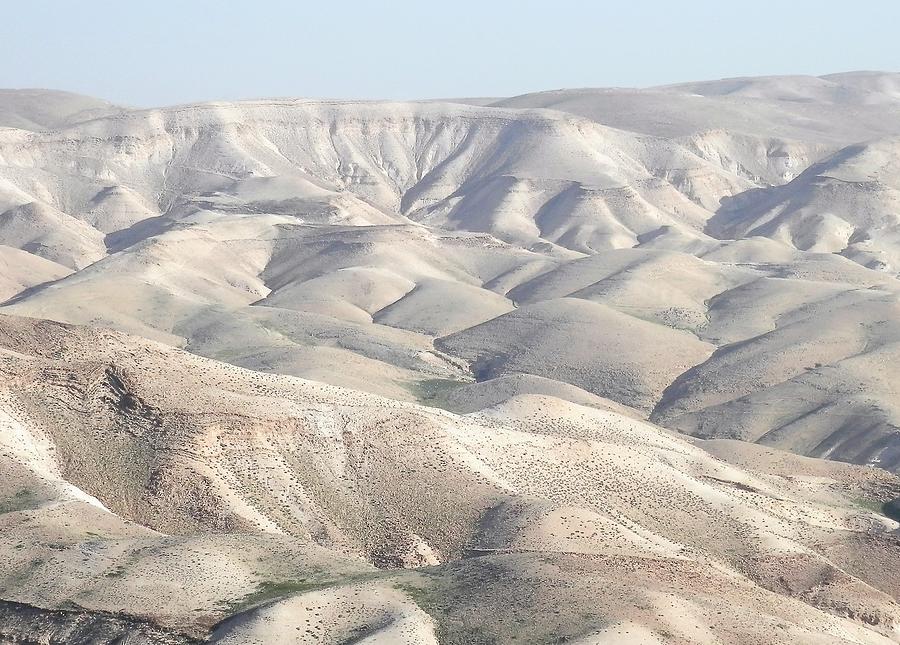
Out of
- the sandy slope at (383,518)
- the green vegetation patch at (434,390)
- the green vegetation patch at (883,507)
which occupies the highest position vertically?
the sandy slope at (383,518)

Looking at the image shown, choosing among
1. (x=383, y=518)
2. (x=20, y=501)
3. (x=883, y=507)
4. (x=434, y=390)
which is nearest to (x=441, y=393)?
(x=434, y=390)

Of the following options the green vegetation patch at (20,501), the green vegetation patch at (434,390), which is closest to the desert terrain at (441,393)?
the green vegetation patch at (20,501)

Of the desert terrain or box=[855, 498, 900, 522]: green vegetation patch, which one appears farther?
box=[855, 498, 900, 522]: green vegetation patch

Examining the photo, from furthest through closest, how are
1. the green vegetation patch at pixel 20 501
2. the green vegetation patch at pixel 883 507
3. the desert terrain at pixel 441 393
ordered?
the green vegetation patch at pixel 883 507, the green vegetation patch at pixel 20 501, the desert terrain at pixel 441 393

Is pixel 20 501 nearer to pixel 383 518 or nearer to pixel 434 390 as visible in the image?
pixel 383 518

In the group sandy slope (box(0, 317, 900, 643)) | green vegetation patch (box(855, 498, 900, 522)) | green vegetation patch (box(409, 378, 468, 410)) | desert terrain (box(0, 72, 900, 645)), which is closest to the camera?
sandy slope (box(0, 317, 900, 643))

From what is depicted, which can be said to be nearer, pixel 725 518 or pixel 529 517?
pixel 529 517

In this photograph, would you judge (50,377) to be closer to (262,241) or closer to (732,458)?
(732,458)

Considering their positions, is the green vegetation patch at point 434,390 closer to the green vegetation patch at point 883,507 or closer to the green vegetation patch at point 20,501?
the green vegetation patch at point 883,507

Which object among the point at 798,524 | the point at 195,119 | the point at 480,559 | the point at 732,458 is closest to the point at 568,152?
the point at 195,119

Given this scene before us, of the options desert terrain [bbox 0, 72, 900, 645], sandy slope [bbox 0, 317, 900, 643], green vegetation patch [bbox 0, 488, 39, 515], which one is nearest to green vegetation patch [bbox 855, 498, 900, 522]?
desert terrain [bbox 0, 72, 900, 645]

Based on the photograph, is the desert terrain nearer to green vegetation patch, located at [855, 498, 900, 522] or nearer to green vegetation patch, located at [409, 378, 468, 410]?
green vegetation patch, located at [855, 498, 900, 522]
